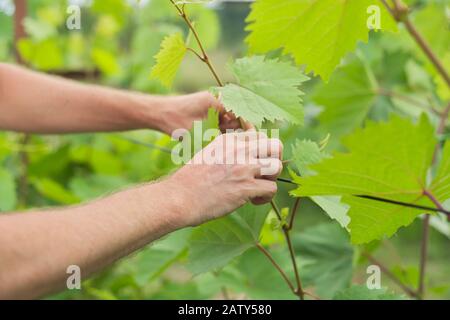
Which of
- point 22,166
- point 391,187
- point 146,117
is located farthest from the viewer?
point 22,166

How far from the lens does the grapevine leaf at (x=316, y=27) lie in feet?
2.79

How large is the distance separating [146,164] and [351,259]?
65 centimetres

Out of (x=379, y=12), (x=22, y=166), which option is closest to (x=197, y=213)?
(x=379, y=12)

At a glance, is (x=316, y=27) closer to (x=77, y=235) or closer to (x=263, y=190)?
(x=263, y=190)

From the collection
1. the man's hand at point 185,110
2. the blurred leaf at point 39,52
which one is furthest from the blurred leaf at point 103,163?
the man's hand at point 185,110

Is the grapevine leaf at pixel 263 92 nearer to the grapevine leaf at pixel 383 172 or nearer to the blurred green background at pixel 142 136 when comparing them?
the grapevine leaf at pixel 383 172

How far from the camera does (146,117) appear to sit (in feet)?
4.09

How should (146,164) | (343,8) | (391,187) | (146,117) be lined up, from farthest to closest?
(146,164), (146,117), (343,8), (391,187)

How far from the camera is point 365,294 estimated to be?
0.96m

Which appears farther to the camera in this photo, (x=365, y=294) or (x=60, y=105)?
(x=60, y=105)

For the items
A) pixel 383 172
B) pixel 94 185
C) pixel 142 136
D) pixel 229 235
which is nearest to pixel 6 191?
pixel 94 185

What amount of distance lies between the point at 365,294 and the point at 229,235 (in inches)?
7.9

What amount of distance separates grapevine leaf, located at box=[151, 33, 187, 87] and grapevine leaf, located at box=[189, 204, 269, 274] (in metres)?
0.23
